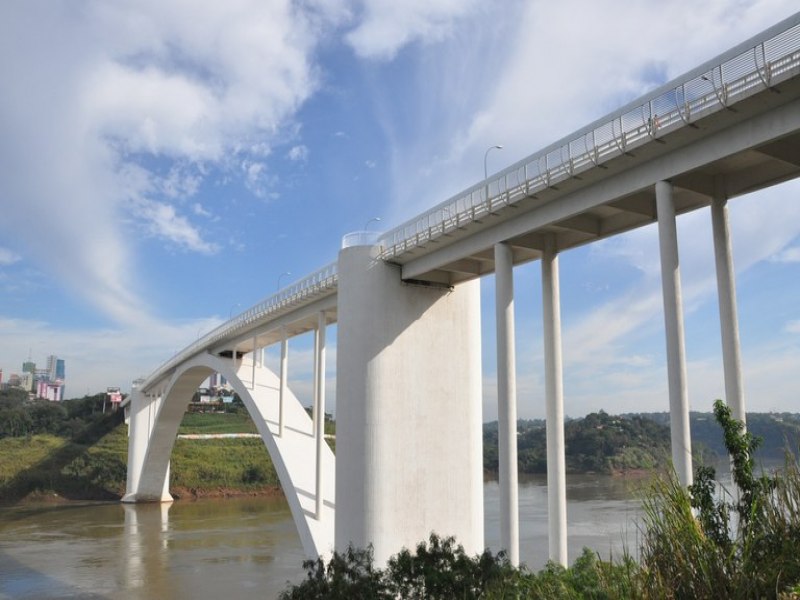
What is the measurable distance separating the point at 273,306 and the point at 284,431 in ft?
14.2

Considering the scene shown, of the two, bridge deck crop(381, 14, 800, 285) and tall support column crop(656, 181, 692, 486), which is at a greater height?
bridge deck crop(381, 14, 800, 285)

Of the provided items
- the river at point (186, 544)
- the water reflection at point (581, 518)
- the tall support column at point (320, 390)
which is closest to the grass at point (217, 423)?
the river at point (186, 544)

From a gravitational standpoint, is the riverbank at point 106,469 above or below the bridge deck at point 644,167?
below

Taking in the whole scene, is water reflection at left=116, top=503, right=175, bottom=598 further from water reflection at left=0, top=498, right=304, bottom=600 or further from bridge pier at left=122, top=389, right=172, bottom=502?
bridge pier at left=122, top=389, right=172, bottom=502

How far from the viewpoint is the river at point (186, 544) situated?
21641 mm

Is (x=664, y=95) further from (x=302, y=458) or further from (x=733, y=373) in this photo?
(x=302, y=458)

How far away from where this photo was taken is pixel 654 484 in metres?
6.56

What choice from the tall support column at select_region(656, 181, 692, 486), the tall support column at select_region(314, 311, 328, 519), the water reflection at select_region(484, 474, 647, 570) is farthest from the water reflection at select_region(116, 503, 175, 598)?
the tall support column at select_region(656, 181, 692, 486)

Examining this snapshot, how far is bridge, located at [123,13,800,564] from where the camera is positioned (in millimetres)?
9805

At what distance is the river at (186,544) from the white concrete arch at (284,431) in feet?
8.24

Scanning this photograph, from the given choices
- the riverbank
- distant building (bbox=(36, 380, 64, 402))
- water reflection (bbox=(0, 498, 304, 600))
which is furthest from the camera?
distant building (bbox=(36, 380, 64, 402))

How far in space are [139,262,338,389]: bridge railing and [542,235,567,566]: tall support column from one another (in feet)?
26.2

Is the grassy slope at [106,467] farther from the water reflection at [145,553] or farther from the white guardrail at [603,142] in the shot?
the white guardrail at [603,142]

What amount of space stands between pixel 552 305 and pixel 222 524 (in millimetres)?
28998
